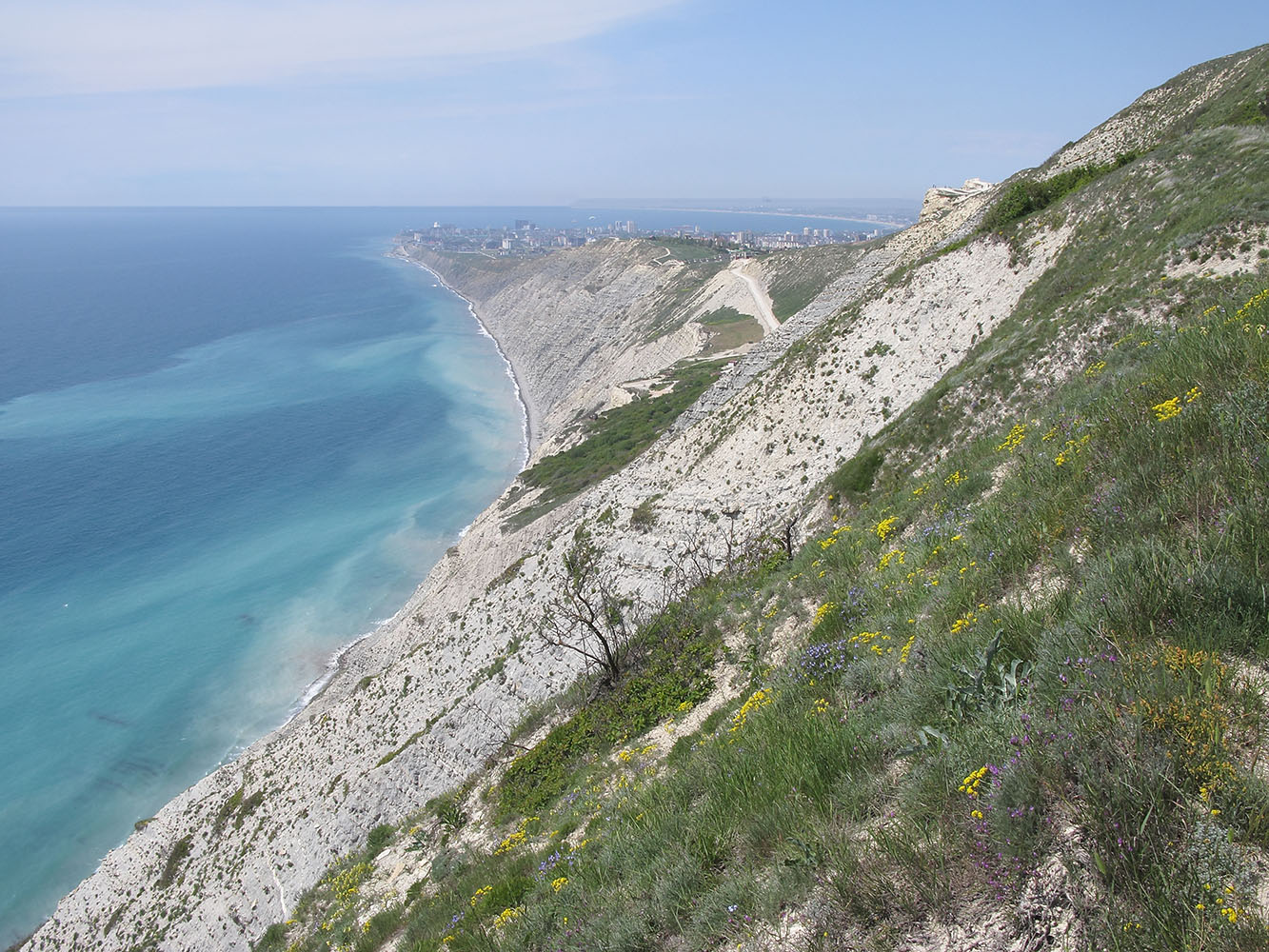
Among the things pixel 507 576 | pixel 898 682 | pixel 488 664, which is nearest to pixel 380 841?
pixel 488 664

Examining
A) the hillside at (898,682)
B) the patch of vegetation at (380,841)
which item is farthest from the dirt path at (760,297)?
the patch of vegetation at (380,841)

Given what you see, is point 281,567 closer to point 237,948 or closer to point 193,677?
point 193,677

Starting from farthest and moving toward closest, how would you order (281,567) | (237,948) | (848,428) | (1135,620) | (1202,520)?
(281,567) < (848,428) < (237,948) < (1202,520) < (1135,620)

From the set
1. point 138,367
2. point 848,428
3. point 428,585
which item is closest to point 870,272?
point 848,428

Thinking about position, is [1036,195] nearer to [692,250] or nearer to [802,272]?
[802,272]

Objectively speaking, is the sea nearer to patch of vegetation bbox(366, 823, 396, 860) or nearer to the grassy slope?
patch of vegetation bbox(366, 823, 396, 860)

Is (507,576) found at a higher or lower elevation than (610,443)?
lower
